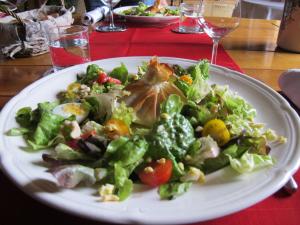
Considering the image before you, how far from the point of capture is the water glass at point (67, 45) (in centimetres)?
114

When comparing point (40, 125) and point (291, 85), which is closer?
point (40, 125)

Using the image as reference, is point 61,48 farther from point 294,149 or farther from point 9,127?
point 294,149

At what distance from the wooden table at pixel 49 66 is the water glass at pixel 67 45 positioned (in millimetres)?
92

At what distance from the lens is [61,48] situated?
116 cm

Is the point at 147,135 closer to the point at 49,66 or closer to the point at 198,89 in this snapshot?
the point at 198,89

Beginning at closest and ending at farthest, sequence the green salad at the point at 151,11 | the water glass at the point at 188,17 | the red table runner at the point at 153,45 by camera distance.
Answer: the red table runner at the point at 153,45, the water glass at the point at 188,17, the green salad at the point at 151,11

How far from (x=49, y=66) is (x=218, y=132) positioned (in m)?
0.83

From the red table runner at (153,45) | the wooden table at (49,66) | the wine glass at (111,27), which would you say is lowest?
the wooden table at (49,66)

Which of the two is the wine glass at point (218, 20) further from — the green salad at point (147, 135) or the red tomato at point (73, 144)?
the red tomato at point (73, 144)

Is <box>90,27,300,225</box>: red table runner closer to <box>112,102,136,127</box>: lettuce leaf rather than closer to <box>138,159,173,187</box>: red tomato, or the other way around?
<box>112,102,136,127</box>: lettuce leaf

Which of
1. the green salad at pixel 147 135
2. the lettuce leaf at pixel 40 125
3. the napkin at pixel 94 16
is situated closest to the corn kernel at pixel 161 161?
the green salad at pixel 147 135

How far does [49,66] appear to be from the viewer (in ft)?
4.02

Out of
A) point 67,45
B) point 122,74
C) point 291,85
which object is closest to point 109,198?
point 122,74

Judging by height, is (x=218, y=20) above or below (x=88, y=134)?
above
